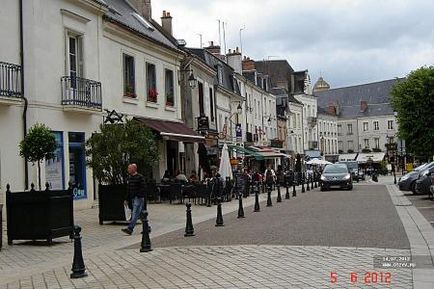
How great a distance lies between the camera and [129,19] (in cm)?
2733

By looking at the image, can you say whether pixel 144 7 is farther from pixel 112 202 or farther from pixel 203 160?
pixel 112 202

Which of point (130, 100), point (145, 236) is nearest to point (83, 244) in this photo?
point (145, 236)

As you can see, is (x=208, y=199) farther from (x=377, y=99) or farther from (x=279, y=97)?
(x=377, y=99)

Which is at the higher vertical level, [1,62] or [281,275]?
[1,62]

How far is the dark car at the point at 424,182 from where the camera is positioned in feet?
81.3

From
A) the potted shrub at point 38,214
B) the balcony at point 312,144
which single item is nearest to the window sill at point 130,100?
the potted shrub at point 38,214

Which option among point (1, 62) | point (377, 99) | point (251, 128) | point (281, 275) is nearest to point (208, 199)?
point (1, 62)

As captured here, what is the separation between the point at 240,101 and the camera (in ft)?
155

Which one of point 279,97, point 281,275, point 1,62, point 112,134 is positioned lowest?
point 281,275

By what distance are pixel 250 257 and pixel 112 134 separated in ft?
23.8

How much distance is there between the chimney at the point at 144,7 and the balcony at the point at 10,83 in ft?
47.5

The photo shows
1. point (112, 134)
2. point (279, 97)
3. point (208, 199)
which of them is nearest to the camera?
point (112, 134)

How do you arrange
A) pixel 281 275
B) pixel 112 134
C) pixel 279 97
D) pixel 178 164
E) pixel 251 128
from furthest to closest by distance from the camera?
1. pixel 279 97
2. pixel 251 128
3. pixel 178 164
4. pixel 112 134
5. pixel 281 275
